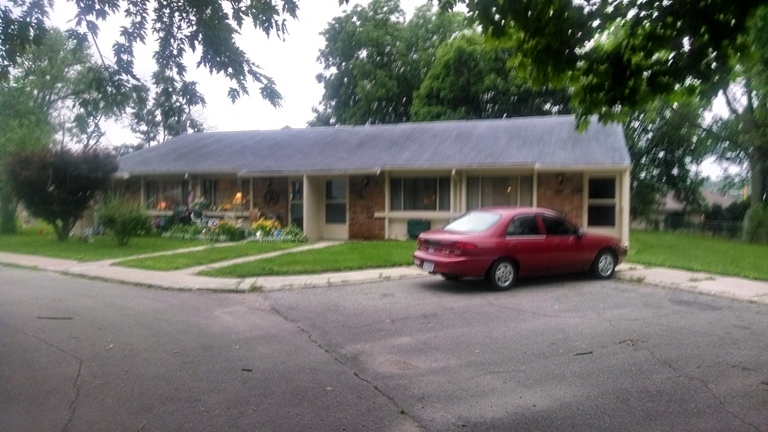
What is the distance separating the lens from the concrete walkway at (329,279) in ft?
40.3

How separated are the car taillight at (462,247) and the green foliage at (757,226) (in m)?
20.7

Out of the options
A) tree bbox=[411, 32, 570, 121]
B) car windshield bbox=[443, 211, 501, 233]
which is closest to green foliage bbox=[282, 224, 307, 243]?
car windshield bbox=[443, 211, 501, 233]

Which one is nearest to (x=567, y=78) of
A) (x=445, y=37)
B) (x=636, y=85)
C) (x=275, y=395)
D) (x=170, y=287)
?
(x=636, y=85)

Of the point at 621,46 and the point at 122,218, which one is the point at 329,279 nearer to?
the point at 621,46

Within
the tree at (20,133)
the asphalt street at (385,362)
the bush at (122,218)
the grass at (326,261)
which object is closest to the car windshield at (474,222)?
the asphalt street at (385,362)

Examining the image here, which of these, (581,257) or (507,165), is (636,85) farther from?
(507,165)

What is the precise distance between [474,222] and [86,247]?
1236 cm

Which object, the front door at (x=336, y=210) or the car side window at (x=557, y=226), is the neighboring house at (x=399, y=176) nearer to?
the front door at (x=336, y=210)

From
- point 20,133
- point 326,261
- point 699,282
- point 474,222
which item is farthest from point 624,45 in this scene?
point 20,133

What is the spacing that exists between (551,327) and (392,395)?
11.7 feet

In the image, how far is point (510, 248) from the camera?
11883 millimetres

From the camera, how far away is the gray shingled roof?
1958 centimetres

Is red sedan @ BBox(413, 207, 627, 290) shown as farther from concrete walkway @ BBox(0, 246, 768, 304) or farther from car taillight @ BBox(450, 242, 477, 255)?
concrete walkway @ BBox(0, 246, 768, 304)

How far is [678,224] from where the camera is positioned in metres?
38.5
